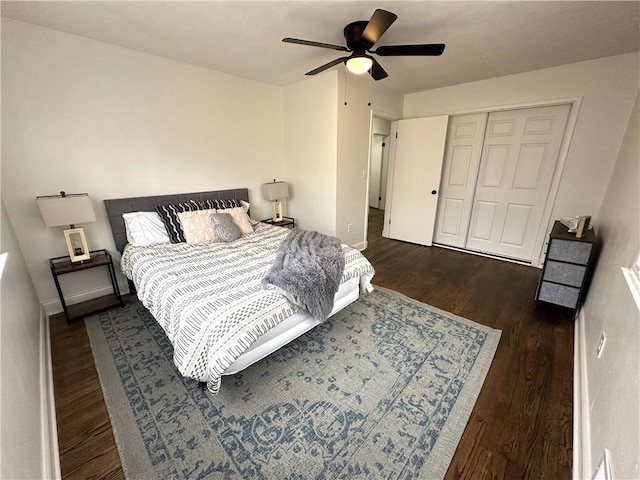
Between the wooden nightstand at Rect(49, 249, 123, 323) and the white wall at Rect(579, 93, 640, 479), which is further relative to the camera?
the wooden nightstand at Rect(49, 249, 123, 323)

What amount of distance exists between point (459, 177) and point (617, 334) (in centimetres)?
312

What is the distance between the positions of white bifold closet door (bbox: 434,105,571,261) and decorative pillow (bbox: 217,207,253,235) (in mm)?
3098

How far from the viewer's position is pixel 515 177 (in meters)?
3.50

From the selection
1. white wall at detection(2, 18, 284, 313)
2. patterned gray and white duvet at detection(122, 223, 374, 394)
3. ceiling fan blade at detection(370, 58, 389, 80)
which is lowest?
patterned gray and white duvet at detection(122, 223, 374, 394)

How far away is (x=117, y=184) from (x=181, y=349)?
2.08 meters

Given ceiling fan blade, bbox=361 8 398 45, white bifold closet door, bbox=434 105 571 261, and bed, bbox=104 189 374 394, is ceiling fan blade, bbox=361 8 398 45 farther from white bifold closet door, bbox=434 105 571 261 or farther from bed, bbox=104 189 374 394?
white bifold closet door, bbox=434 105 571 261

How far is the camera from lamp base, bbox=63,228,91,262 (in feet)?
7.42

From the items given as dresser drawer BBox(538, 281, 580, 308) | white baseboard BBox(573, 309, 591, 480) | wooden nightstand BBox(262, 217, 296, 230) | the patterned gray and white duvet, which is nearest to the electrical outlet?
white baseboard BBox(573, 309, 591, 480)

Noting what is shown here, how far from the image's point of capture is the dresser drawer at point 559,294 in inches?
90.7

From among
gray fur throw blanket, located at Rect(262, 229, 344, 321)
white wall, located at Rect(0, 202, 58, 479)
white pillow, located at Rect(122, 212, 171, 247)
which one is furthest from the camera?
white pillow, located at Rect(122, 212, 171, 247)

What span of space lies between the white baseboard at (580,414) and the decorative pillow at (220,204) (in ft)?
11.2

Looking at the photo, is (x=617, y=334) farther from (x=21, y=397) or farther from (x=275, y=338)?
(x=21, y=397)

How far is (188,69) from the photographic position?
2863 mm

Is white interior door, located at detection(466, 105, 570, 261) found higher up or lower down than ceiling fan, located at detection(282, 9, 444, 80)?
lower down
